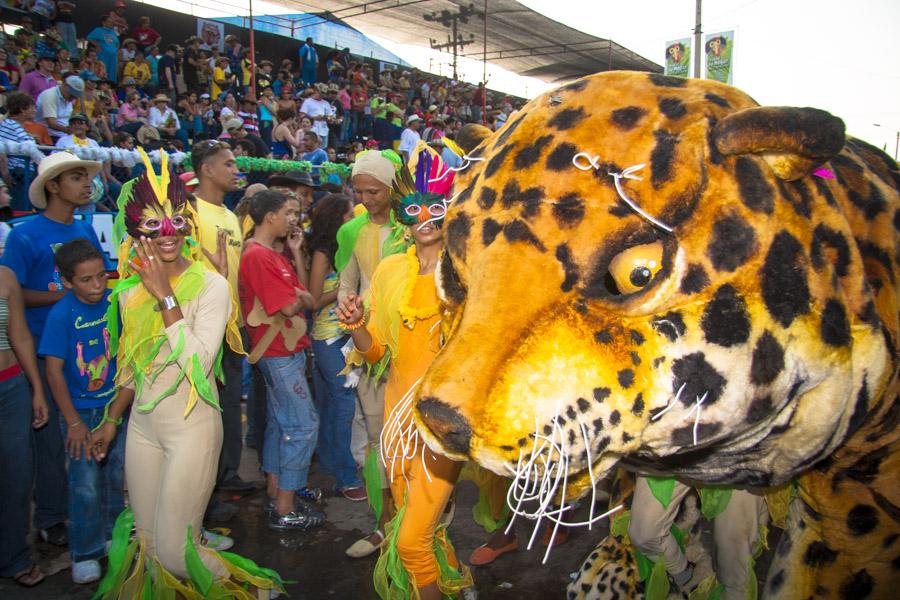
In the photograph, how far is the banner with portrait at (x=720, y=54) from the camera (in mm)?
16156

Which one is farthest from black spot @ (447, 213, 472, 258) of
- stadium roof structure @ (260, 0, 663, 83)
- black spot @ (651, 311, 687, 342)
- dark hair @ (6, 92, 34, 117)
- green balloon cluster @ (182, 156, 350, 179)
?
stadium roof structure @ (260, 0, 663, 83)

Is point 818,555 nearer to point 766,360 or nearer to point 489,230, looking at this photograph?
point 766,360

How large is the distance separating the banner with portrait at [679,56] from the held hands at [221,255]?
14612 mm

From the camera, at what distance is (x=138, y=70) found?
13055 mm

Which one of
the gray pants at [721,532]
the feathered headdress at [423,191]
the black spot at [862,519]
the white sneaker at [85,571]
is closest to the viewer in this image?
the black spot at [862,519]

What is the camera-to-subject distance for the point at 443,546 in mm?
3268

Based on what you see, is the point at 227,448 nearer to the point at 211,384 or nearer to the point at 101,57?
the point at 211,384

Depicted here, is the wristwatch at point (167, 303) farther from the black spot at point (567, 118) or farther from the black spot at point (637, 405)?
the black spot at point (637, 405)

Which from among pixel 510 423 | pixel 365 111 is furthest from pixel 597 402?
pixel 365 111

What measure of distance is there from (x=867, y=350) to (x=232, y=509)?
13.9 ft

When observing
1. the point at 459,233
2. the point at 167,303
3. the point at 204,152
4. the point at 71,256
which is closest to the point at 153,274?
the point at 167,303

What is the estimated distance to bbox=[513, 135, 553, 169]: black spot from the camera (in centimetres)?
171

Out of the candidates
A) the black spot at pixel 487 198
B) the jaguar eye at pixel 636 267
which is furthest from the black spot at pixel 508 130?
the jaguar eye at pixel 636 267

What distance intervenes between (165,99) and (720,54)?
12.1 metres
